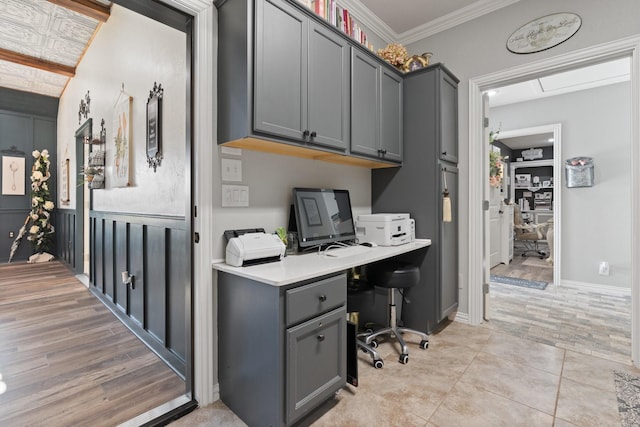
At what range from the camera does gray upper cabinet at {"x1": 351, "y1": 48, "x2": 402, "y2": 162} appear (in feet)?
7.30

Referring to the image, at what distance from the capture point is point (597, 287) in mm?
4008

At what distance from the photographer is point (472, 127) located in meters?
2.82

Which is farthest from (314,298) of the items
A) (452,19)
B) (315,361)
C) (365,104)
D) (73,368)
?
(452,19)

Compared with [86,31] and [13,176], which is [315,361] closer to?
[86,31]

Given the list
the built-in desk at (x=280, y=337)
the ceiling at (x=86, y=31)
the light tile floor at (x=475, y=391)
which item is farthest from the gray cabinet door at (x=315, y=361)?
the ceiling at (x=86, y=31)

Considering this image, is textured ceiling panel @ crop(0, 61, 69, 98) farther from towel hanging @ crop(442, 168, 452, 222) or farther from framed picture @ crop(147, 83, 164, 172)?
towel hanging @ crop(442, 168, 452, 222)

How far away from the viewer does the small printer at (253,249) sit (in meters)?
1.64

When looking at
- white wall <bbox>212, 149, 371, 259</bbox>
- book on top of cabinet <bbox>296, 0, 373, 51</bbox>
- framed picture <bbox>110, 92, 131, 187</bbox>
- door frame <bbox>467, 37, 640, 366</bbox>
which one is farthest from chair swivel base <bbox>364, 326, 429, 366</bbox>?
framed picture <bbox>110, 92, 131, 187</bbox>

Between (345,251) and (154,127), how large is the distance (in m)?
1.70

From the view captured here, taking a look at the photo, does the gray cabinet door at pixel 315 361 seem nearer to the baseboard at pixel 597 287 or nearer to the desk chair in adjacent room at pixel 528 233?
the baseboard at pixel 597 287

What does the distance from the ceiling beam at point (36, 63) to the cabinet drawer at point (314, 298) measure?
5.57m

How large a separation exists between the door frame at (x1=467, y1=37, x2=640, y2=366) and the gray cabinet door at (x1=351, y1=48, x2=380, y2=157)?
3.40 ft

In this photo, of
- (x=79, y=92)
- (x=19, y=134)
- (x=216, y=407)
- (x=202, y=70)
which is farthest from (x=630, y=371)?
(x=19, y=134)

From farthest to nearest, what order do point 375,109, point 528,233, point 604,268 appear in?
point 528,233, point 604,268, point 375,109
